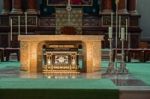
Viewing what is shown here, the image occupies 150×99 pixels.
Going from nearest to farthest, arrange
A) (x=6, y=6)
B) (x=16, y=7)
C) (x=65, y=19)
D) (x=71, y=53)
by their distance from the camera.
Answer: (x=71, y=53), (x=65, y=19), (x=16, y=7), (x=6, y=6)

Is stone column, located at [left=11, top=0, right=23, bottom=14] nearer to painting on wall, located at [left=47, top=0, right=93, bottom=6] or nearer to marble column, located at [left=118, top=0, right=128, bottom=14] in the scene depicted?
painting on wall, located at [left=47, top=0, right=93, bottom=6]

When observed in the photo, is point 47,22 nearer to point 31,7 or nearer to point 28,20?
point 28,20

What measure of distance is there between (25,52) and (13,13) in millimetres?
7709

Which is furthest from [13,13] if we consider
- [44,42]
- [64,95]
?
[64,95]

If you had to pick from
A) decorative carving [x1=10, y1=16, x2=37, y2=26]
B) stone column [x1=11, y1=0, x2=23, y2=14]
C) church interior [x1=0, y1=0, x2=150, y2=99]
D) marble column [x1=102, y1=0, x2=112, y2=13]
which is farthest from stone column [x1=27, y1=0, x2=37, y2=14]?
marble column [x1=102, y1=0, x2=112, y2=13]

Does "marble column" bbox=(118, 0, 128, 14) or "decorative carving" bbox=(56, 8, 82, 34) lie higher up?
"marble column" bbox=(118, 0, 128, 14)

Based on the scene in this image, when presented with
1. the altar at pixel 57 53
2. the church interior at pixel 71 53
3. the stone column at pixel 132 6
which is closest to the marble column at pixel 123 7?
the church interior at pixel 71 53

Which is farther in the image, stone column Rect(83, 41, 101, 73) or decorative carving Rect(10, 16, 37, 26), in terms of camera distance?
decorative carving Rect(10, 16, 37, 26)

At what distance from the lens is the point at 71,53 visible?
955cm

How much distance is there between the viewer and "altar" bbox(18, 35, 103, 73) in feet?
31.3

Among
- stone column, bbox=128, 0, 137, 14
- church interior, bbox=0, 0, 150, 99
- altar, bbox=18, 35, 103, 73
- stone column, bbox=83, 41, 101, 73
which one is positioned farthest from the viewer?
stone column, bbox=128, 0, 137, 14

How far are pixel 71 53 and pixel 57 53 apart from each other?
31 cm

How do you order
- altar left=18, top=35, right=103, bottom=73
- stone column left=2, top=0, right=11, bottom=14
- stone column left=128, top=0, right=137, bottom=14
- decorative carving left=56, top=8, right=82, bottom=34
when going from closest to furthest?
altar left=18, top=35, right=103, bottom=73, decorative carving left=56, top=8, right=82, bottom=34, stone column left=128, top=0, right=137, bottom=14, stone column left=2, top=0, right=11, bottom=14

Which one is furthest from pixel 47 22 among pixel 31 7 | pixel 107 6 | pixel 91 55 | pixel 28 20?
pixel 91 55
